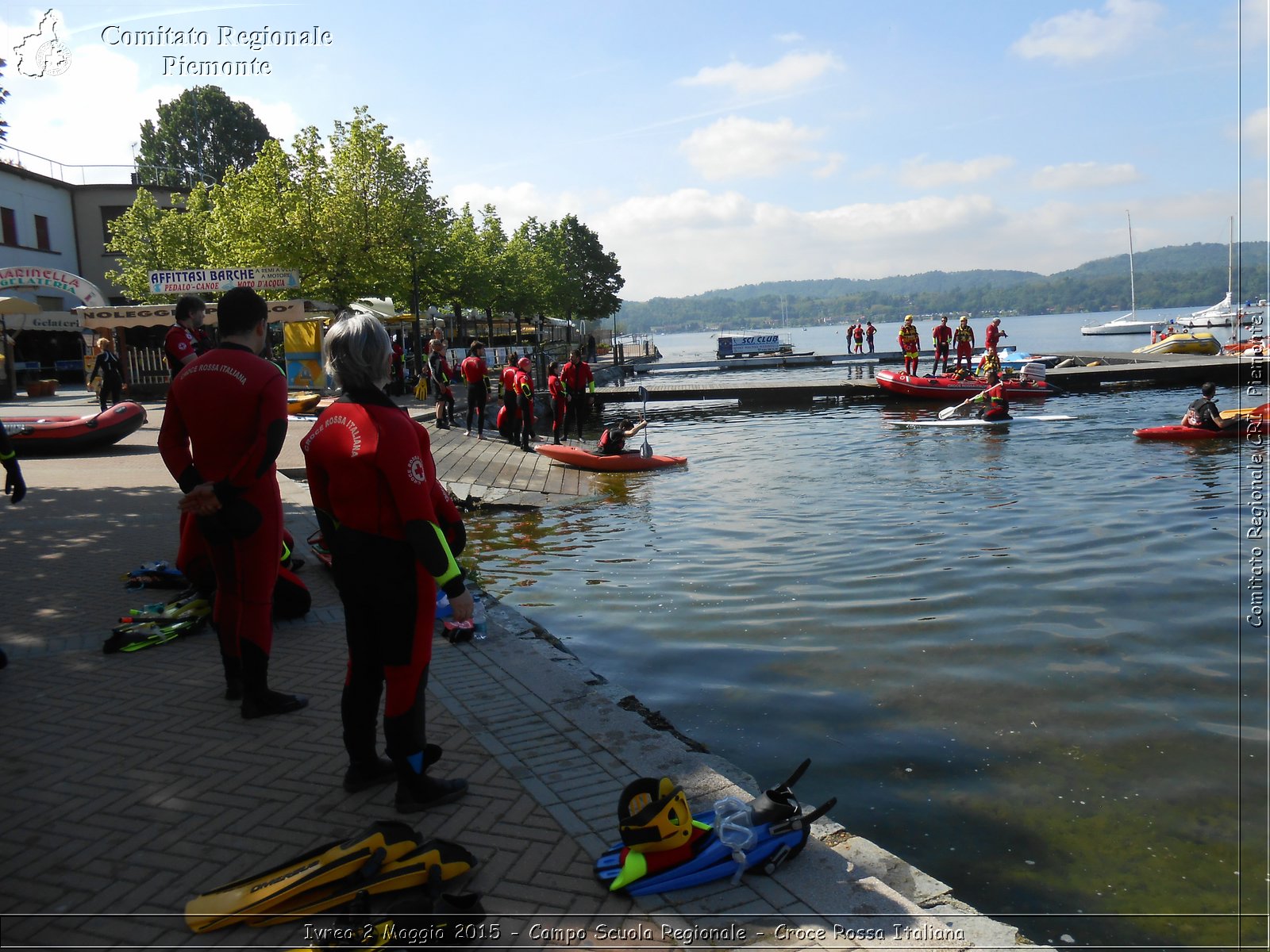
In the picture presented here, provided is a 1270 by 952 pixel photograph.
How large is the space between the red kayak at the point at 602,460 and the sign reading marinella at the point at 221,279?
41.0ft

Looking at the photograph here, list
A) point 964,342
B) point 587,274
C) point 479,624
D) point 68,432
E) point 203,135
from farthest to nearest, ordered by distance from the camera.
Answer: point 587,274 < point 203,135 < point 964,342 < point 68,432 < point 479,624

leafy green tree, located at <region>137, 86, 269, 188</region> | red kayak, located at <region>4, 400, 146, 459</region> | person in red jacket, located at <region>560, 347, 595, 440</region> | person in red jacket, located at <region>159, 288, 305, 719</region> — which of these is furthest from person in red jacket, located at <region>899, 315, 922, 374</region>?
leafy green tree, located at <region>137, 86, 269, 188</region>

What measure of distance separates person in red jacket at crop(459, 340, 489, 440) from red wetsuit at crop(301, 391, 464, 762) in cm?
1439

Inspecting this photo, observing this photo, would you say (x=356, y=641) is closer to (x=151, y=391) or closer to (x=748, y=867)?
(x=748, y=867)

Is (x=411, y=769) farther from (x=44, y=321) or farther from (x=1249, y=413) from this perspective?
(x=44, y=321)

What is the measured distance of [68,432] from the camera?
→ 15.7 meters

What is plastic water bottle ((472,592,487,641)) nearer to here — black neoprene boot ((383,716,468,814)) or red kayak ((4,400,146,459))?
black neoprene boot ((383,716,468,814))

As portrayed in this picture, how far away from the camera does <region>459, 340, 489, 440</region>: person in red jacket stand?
18.0 metres

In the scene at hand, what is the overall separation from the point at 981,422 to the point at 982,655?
15772 mm

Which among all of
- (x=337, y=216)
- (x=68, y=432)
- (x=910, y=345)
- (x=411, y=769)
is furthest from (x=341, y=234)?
(x=411, y=769)

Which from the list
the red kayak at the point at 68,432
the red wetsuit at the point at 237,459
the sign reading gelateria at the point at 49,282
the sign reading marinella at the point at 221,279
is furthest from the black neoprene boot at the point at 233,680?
the sign reading gelateria at the point at 49,282

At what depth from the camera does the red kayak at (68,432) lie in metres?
15.6

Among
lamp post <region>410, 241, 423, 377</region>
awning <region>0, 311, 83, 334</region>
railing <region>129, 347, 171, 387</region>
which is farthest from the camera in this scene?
awning <region>0, 311, 83, 334</region>

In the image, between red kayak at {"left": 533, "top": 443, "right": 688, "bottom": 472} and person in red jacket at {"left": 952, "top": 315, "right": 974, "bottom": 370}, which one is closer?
red kayak at {"left": 533, "top": 443, "right": 688, "bottom": 472}
